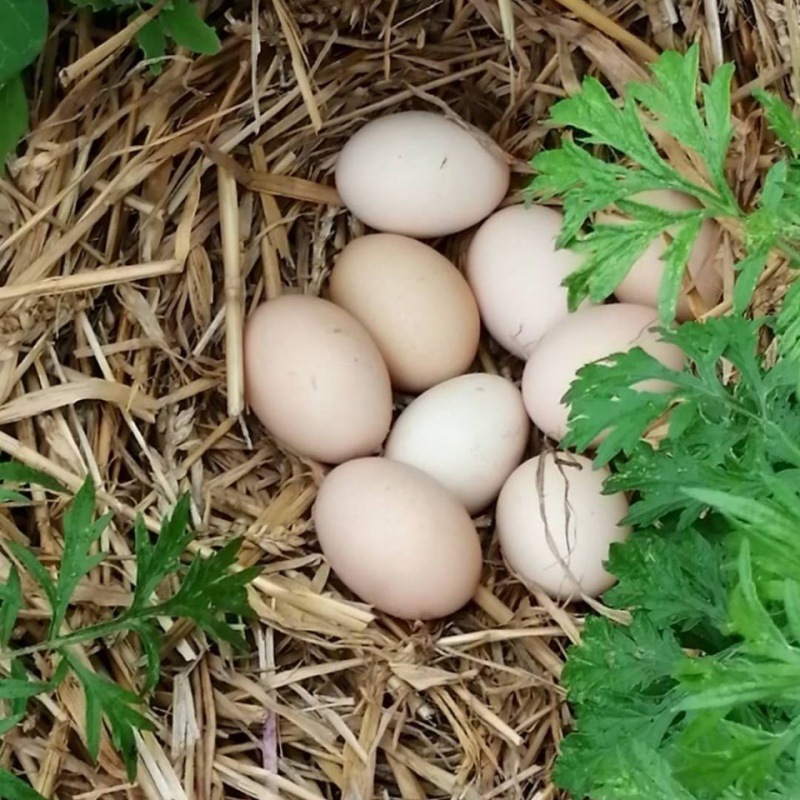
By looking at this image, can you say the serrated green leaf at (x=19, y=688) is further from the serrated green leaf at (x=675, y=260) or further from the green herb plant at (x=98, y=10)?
the serrated green leaf at (x=675, y=260)

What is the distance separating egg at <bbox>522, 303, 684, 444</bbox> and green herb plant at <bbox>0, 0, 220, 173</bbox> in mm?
428

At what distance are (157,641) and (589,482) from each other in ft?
1.41

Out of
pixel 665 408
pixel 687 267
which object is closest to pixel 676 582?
pixel 665 408

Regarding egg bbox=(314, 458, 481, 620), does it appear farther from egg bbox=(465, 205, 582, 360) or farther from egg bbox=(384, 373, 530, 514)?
egg bbox=(465, 205, 582, 360)

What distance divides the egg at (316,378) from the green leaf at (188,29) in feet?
0.83

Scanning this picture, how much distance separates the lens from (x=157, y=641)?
36.9 inches

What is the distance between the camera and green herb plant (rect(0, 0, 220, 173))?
98 centimetres

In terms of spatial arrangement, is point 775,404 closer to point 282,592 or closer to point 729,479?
point 729,479

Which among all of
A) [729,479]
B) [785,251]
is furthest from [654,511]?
[785,251]

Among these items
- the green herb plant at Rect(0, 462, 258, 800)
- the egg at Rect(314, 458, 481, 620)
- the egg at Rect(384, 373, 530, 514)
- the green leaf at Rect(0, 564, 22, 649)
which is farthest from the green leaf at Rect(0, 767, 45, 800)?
the egg at Rect(384, 373, 530, 514)

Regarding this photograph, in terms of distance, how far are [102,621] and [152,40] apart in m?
0.54

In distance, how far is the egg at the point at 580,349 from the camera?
1057mm

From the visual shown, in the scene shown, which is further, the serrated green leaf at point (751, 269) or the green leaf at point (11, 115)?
the green leaf at point (11, 115)

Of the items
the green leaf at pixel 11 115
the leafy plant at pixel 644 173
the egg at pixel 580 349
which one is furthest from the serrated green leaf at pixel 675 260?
the green leaf at pixel 11 115
